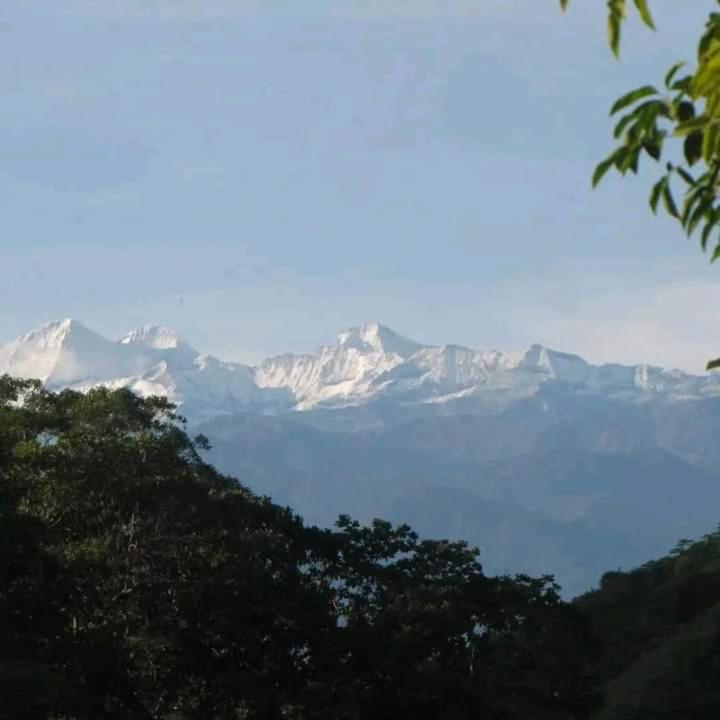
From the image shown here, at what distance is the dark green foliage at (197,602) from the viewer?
31156 millimetres

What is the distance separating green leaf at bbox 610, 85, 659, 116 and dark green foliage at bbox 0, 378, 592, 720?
75.4ft

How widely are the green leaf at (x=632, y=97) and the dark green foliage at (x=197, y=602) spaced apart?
75.4 feet

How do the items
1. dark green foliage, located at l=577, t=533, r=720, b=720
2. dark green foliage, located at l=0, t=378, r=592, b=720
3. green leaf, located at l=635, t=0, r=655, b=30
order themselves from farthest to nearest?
1. dark green foliage, located at l=577, t=533, r=720, b=720
2. dark green foliage, located at l=0, t=378, r=592, b=720
3. green leaf, located at l=635, t=0, r=655, b=30

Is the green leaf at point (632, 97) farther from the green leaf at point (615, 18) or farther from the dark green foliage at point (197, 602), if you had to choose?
the dark green foliage at point (197, 602)

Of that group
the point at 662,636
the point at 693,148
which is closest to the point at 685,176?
the point at 693,148

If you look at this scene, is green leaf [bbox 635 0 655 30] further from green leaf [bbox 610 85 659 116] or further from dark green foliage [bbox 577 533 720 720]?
dark green foliage [bbox 577 533 720 720]

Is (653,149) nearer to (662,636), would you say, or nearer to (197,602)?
(197,602)

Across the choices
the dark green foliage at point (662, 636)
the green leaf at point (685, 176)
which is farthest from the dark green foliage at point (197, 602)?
→ the green leaf at point (685, 176)

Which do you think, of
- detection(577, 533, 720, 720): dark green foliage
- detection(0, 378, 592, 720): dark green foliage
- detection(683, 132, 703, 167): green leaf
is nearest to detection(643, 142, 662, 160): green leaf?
detection(683, 132, 703, 167): green leaf

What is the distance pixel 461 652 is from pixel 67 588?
49.2 ft

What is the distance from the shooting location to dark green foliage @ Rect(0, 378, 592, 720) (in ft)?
102

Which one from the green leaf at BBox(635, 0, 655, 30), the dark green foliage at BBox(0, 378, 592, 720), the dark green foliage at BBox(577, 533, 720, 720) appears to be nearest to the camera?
the green leaf at BBox(635, 0, 655, 30)

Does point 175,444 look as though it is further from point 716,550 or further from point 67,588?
point 716,550

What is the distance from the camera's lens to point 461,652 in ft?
137
